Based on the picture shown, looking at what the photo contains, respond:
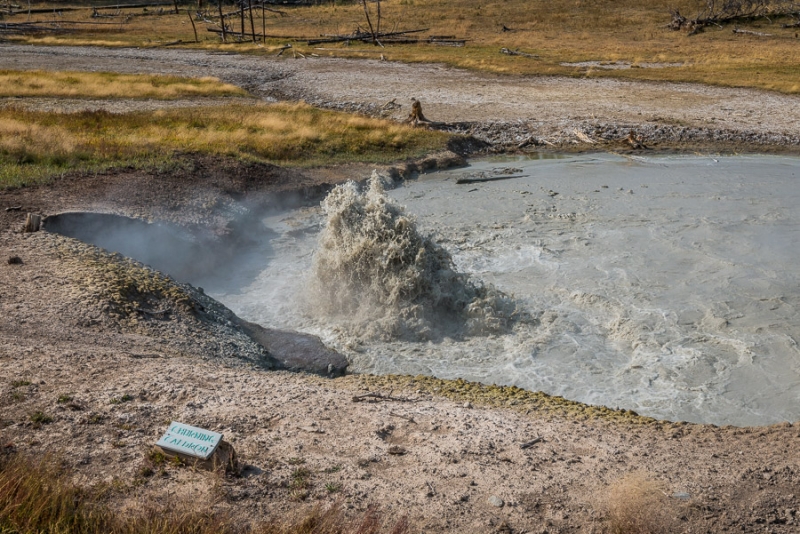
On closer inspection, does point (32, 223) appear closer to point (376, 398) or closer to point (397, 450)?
point (376, 398)

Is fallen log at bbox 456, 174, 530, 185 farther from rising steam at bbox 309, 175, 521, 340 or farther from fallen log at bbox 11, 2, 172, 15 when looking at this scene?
fallen log at bbox 11, 2, 172, 15

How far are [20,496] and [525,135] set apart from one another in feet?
71.4

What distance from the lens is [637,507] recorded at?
575cm

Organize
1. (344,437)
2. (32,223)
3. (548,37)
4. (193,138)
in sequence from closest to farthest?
(344,437)
(32,223)
(193,138)
(548,37)

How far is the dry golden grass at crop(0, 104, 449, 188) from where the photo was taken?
17.6m

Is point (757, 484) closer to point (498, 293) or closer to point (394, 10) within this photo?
point (498, 293)

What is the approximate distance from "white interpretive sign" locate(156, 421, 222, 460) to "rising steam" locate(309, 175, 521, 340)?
16.9 ft

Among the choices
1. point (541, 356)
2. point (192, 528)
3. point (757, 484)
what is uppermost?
point (192, 528)

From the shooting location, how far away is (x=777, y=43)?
154 ft

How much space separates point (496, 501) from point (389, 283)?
6.03 metres

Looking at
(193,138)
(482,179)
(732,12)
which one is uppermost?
(732,12)

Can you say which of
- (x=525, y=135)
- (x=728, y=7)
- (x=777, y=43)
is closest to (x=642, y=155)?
(x=525, y=135)

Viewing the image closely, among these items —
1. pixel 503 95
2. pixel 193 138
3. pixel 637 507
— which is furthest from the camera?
pixel 503 95

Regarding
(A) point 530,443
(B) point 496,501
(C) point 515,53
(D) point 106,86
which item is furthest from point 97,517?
(C) point 515,53
